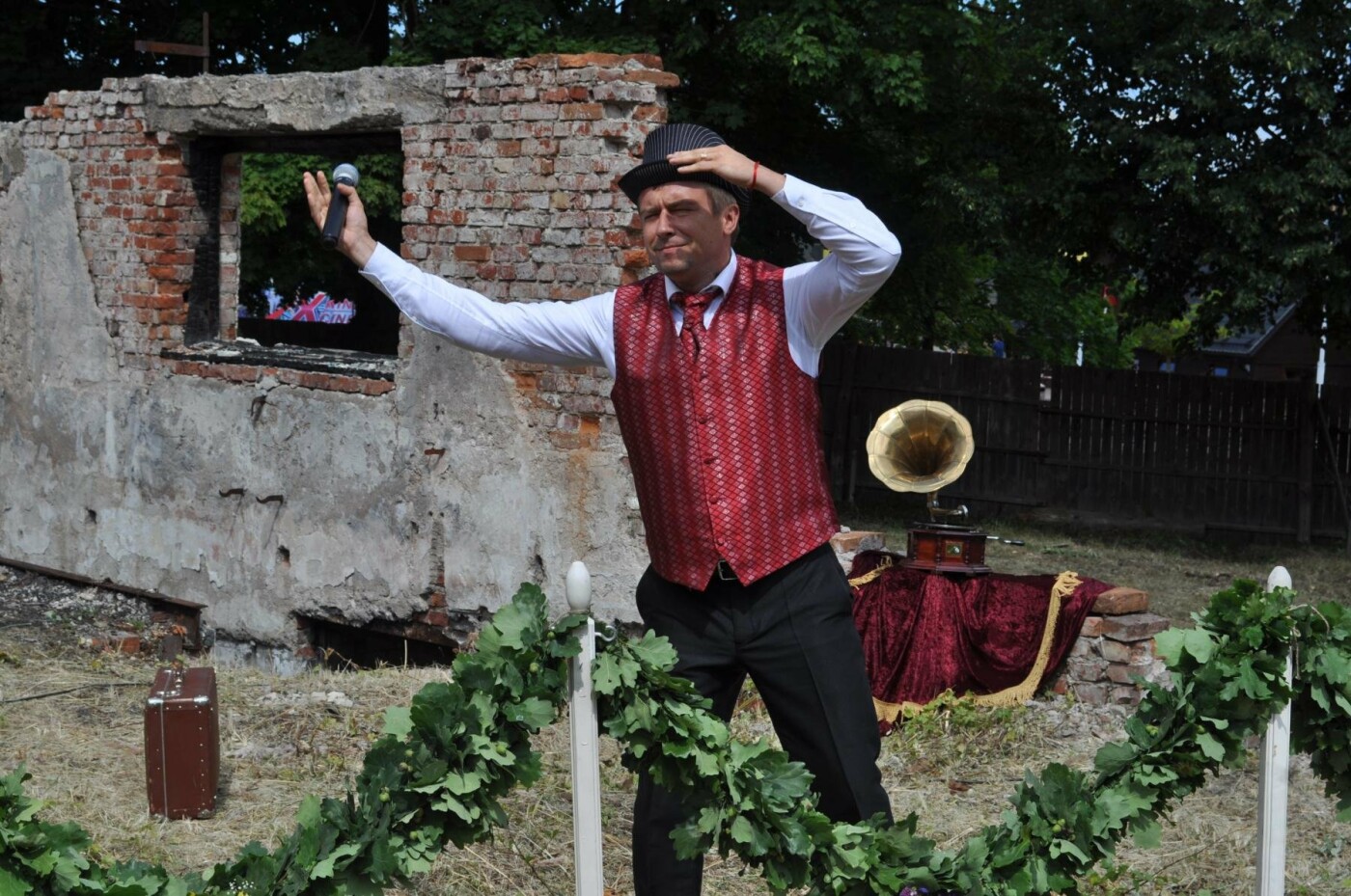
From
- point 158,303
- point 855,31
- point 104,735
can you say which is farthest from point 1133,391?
point 104,735

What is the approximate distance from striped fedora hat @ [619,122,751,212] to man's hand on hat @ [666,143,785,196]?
7 centimetres

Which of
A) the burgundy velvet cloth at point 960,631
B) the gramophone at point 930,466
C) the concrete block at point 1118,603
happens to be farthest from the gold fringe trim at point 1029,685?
the gramophone at point 930,466

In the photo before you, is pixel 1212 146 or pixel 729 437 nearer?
pixel 729 437

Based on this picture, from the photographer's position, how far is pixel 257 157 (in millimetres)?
13219

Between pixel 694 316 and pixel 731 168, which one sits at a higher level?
pixel 731 168

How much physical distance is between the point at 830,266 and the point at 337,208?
106cm

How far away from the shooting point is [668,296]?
3496mm

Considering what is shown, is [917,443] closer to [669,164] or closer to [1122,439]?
[669,164]

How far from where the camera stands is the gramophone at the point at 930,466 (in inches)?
272

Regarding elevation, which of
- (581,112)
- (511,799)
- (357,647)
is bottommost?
(357,647)

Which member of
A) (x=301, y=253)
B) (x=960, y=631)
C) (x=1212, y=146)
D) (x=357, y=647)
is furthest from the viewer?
(x=301, y=253)

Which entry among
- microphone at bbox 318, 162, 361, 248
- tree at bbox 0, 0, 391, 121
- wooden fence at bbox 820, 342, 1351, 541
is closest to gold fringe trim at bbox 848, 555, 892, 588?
microphone at bbox 318, 162, 361, 248

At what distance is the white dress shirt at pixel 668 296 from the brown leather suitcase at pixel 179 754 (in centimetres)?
209

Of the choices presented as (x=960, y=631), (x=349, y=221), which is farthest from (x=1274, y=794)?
(x=960, y=631)
